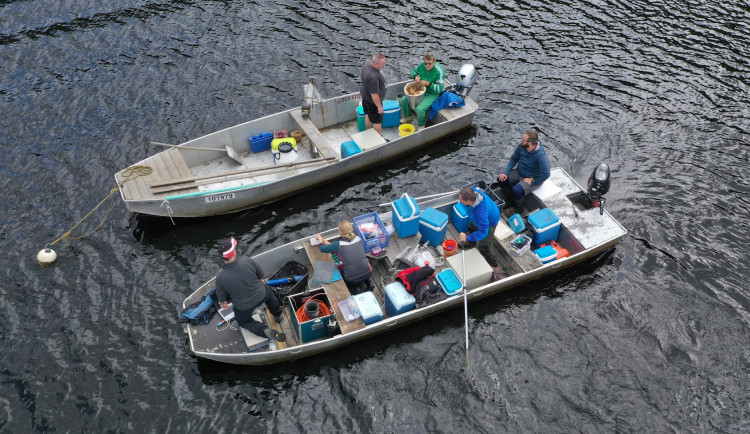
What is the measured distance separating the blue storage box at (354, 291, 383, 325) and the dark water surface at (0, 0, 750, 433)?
967 millimetres

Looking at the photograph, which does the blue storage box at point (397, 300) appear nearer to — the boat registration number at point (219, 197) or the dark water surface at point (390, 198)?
the dark water surface at point (390, 198)

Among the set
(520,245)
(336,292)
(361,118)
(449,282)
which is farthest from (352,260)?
(361,118)

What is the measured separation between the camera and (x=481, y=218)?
39.5 feet

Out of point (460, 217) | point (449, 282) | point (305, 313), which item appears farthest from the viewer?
point (460, 217)

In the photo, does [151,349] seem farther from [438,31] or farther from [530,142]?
[438,31]

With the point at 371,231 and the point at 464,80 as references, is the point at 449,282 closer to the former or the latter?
the point at 371,231

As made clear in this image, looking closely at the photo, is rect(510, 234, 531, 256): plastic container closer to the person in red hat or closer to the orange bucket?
the orange bucket

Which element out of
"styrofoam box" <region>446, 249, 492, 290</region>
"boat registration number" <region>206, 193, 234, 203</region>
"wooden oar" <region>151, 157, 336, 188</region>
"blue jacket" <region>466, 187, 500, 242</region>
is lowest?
"boat registration number" <region>206, 193, 234, 203</region>

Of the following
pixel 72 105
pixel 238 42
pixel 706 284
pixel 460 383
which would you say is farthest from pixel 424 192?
pixel 72 105

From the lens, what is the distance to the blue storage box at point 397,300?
11.1 m

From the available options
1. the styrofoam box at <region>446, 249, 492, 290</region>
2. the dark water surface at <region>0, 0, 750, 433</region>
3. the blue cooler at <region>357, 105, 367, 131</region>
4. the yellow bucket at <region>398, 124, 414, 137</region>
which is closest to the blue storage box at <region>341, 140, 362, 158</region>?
the dark water surface at <region>0, 0, 750, 433</region>

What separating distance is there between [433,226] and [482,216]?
1185 millimetres

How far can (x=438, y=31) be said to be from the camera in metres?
22.4

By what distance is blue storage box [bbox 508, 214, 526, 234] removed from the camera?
12906 mm
